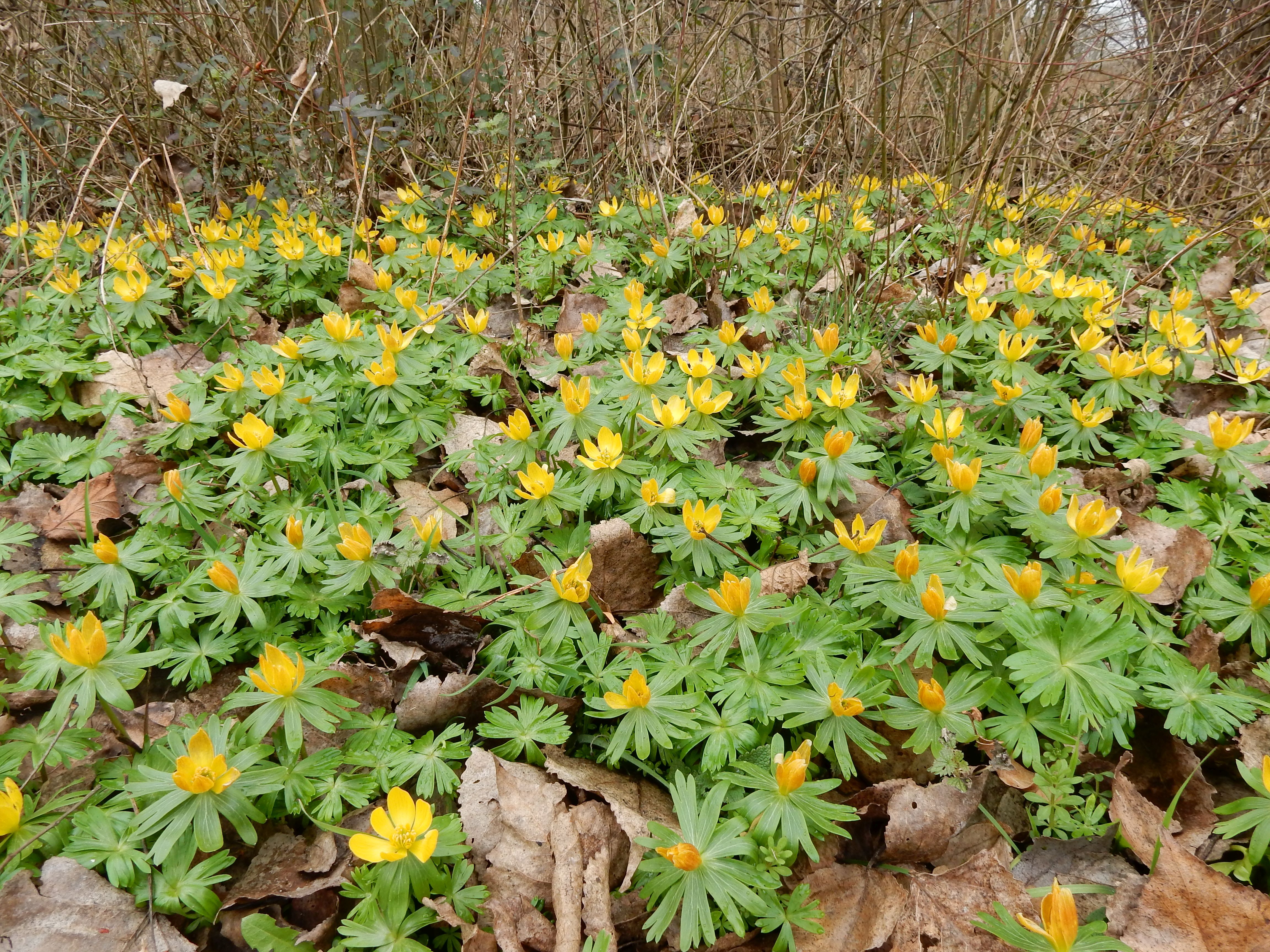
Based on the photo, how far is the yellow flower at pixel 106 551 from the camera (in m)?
1.97

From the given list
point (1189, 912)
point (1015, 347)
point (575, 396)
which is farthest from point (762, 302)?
point (1189, 912)

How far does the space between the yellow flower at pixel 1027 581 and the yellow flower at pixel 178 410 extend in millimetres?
2543

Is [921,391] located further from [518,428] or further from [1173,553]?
[518,428]

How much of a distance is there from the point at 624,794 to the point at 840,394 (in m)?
1.38

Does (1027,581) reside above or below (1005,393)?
below

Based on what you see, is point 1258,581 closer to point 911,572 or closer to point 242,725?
point 911,572

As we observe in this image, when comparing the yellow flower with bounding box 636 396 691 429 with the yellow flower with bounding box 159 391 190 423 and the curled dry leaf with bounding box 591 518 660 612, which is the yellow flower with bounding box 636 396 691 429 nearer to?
the curled dry leaf with bounding box 591 518 660 612

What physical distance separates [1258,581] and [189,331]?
4164mm

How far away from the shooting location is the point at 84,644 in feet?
5.33

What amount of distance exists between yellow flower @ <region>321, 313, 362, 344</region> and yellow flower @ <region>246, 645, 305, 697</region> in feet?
5.12

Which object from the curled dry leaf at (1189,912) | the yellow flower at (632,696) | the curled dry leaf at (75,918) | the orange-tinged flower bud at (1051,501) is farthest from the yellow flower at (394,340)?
the curled dry leaf at (1189,912)

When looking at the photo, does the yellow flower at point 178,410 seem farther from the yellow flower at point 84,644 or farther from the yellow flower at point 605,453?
the yellow flower at point 605,453

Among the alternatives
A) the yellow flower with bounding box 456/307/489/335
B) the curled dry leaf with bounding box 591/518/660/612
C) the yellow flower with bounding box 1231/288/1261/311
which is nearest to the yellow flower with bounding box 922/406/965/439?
the curled dry leaf with bounding box 591/518/660/612

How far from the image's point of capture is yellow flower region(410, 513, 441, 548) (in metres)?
2.05
